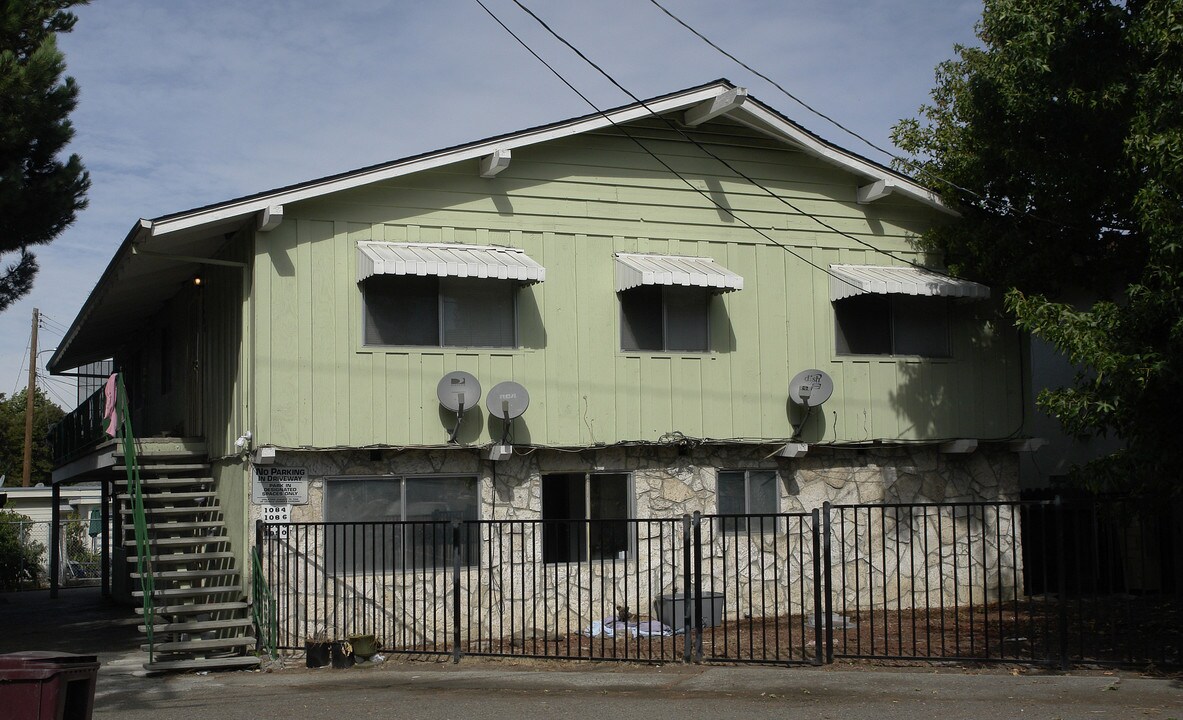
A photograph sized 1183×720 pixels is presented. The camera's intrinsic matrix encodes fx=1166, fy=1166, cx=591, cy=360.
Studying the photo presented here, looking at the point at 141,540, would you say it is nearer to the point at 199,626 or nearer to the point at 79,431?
the point at 199,626

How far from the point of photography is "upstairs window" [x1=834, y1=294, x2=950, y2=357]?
1541cm

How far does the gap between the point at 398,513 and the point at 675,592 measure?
3427 millimetres

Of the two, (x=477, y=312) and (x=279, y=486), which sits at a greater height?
(x=477, y=312)

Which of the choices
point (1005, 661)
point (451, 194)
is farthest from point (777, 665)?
point (451, 194)

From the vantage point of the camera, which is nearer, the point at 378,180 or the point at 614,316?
the point at 378,180

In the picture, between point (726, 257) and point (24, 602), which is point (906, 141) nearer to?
point (726, 257)

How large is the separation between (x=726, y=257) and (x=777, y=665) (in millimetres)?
5829

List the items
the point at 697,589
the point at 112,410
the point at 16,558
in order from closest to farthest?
the point at 697,589
the point at 112,410
the point at 16,558

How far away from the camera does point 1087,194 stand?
1316cm

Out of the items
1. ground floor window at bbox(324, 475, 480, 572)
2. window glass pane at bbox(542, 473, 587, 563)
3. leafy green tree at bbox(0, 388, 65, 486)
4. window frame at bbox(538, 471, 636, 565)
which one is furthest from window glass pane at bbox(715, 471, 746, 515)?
leafy green tree at bbox(0, 388, 65, 486)

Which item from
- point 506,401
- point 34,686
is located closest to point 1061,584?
point 506,401

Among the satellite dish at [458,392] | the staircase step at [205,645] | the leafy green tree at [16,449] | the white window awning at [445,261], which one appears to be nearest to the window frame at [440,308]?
the white window awning at [445,261]

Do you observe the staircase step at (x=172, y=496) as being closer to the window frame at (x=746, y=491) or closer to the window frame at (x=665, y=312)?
the window frame at (x=665, y=312)

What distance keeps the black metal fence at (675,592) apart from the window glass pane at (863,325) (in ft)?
7.23
